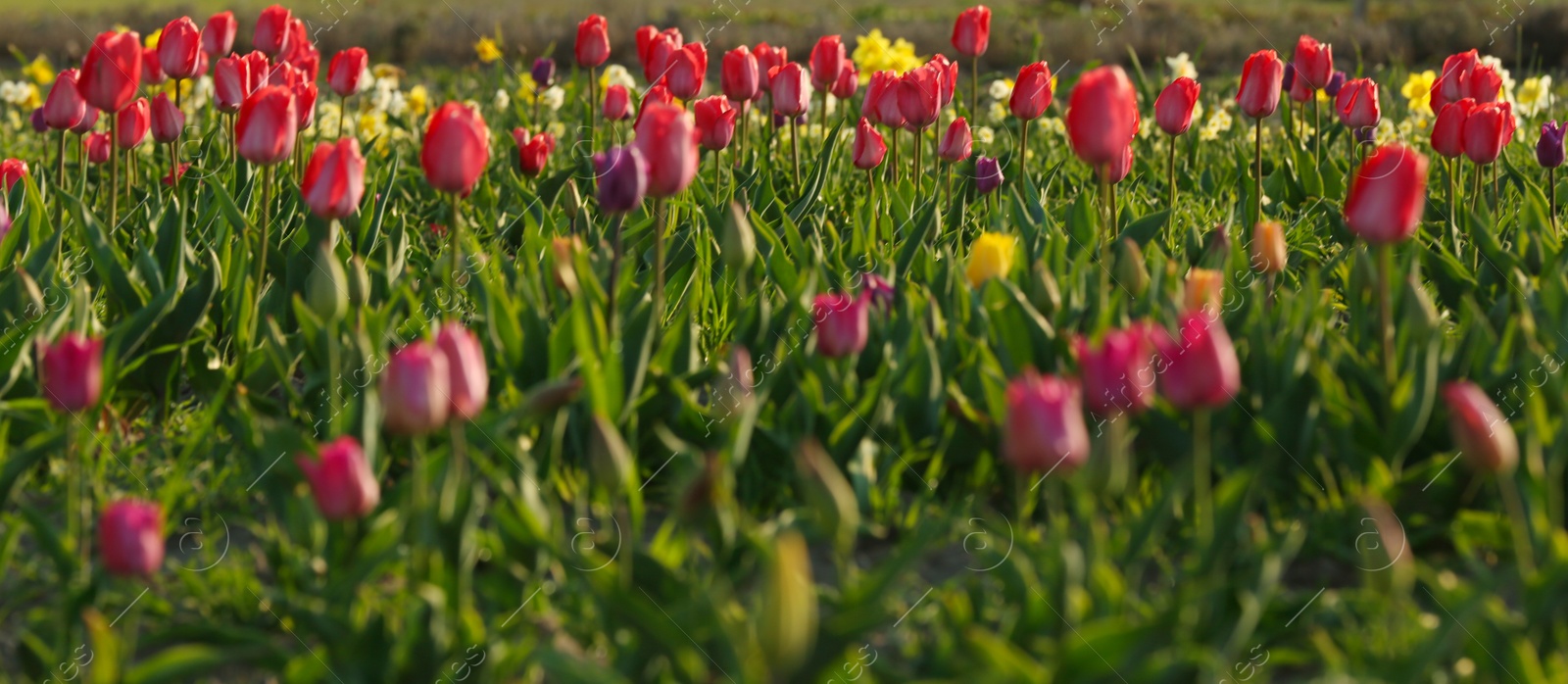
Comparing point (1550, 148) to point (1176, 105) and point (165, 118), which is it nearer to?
point (1176, 105)

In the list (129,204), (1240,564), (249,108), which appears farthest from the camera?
(129,204)

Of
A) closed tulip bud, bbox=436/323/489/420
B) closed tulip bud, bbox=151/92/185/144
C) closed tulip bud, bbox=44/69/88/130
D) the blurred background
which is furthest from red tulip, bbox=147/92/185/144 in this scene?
the blurred background

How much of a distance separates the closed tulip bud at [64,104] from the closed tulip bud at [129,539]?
2092 mm

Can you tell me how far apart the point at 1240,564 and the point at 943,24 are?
15751 millimetres

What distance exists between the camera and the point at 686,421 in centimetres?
262

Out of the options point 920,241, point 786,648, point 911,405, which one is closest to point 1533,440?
point 911,405

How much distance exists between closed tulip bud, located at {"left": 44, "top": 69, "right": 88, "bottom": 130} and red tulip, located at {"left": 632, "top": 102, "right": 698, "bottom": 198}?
1684mm

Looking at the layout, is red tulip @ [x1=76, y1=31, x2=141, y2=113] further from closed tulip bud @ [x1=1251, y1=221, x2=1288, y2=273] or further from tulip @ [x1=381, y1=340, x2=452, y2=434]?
closed tulip bud @ [x1=1251, y1=221, x2=1288, y2=273]

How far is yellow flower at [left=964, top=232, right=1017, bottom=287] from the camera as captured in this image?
2.79 meters

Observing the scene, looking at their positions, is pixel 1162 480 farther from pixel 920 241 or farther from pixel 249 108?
pixel 249 108

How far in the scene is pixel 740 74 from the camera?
4.10 metres

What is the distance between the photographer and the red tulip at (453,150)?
8.25ft

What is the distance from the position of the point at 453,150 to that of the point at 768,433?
2.36 ft

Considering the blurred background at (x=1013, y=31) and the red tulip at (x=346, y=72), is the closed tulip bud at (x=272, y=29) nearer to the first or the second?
the red tulip at (x=346, y=72)
